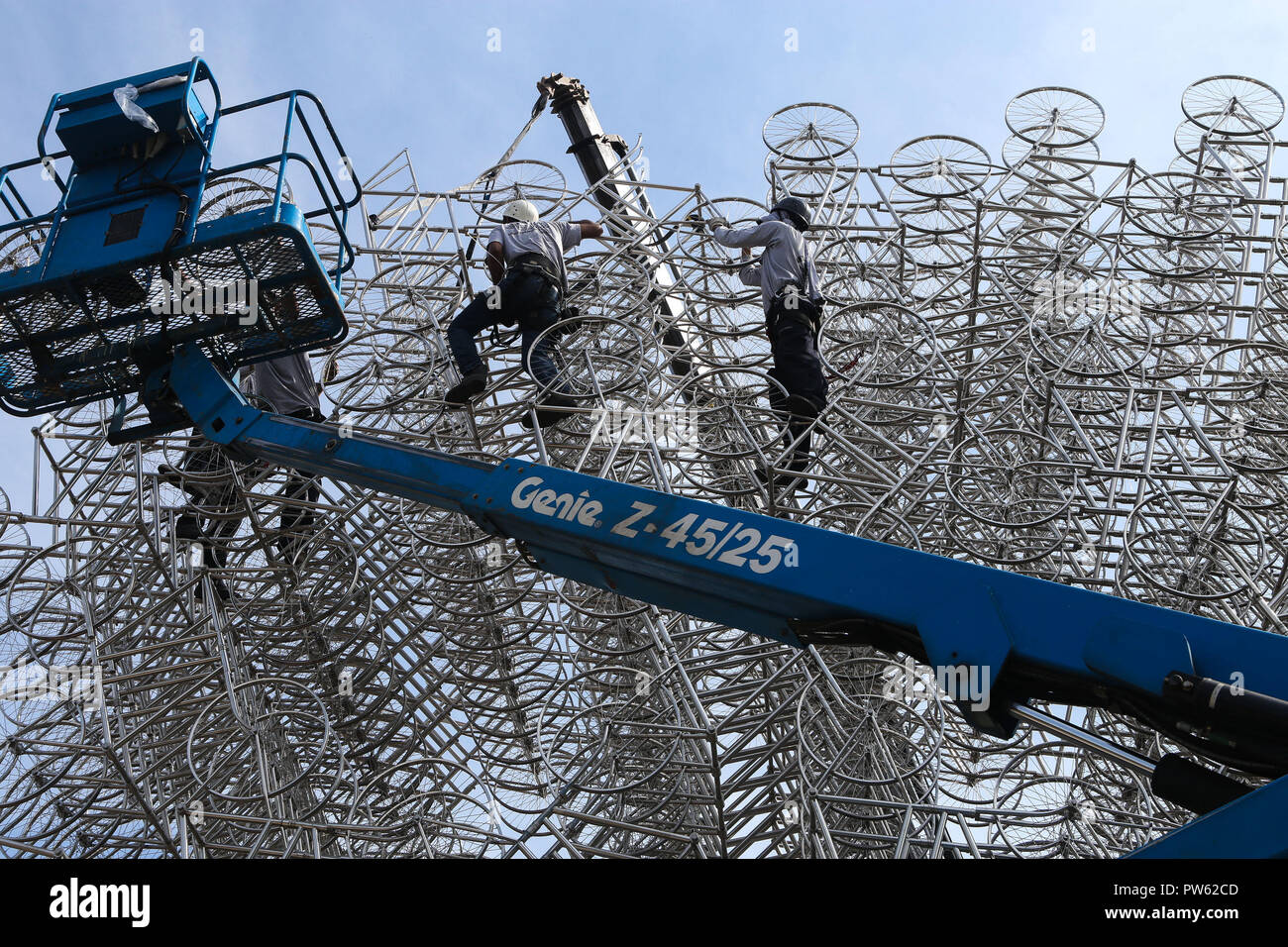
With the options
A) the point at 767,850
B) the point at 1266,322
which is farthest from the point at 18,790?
the point at 1266,322

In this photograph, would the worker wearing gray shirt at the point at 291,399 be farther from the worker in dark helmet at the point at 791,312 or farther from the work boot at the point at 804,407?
the work boot at the point at 804,407

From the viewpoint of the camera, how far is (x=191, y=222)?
36.0ft

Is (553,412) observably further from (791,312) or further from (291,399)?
(291,399)

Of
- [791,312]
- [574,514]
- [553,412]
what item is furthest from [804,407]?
[574,514]

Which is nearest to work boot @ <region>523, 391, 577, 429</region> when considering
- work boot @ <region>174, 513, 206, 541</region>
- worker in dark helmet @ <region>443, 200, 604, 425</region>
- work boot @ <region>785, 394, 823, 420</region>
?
worker in dark helmet @ <region>443, 200, 604, 425</region>

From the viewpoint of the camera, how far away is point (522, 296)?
14.3 m

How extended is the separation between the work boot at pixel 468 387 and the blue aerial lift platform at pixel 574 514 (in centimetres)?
149

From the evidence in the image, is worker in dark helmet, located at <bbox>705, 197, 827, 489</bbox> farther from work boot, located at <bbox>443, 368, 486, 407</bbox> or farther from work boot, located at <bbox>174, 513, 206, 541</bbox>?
work boot, located at <bbox>174, 513, 206, 541</bbox>

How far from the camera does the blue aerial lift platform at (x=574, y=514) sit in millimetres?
7598

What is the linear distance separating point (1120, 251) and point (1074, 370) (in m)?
2.83

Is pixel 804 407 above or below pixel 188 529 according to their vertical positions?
below

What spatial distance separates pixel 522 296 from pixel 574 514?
5426mm

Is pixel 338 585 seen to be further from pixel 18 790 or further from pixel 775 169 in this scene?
pixel 775 169

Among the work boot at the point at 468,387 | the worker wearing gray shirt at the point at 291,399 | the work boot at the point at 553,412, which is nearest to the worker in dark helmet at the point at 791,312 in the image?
the work boot at the point at 553,412
